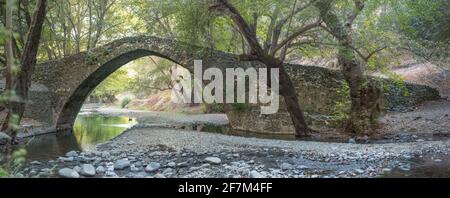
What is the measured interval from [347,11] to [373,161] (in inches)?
→ 266

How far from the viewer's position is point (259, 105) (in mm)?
15406

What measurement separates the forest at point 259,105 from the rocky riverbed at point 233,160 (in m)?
0.04

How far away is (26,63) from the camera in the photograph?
973cm

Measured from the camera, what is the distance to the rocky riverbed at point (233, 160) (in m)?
7.00

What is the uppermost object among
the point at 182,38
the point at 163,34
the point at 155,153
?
the point at 163,34

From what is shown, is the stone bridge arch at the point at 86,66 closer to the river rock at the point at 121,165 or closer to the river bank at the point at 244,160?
the river bank at the point at 244,160

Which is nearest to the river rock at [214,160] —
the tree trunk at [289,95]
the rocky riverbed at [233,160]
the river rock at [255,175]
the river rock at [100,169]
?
the rocky riverbed at [233,160]

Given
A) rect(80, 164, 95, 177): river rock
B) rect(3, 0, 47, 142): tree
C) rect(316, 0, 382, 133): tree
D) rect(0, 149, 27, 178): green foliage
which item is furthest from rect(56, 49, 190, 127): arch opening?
rect(80, 164, 95, 177): river rock

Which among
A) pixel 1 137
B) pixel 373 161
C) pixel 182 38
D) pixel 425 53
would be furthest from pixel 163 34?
pixel 373 161

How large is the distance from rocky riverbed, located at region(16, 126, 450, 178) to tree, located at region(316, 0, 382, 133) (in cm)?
246

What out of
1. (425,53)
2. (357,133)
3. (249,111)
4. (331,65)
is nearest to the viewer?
(425,53)

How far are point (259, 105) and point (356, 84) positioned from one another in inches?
163

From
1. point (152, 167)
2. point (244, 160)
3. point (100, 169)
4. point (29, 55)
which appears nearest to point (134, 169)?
point (152, 167)
